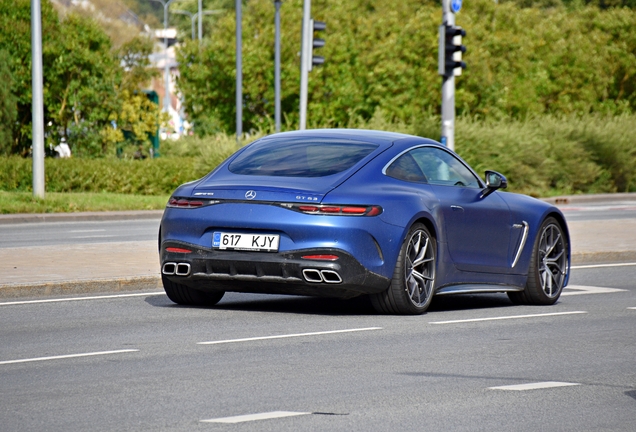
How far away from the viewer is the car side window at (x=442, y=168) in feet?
34.1

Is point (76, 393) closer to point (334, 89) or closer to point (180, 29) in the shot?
point (334, 89)

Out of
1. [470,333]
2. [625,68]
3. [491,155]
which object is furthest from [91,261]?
[625,68]

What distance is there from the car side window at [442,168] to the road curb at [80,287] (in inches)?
122

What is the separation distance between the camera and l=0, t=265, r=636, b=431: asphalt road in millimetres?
5953

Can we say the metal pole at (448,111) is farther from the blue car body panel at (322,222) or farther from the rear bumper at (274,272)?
the rear bumper at (274,272)

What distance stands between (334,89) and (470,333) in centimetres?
3754

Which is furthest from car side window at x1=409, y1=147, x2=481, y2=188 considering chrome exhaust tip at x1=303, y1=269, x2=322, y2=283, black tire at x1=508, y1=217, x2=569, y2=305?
chrome exhaust tip at x1=303, y1=269, x2=322, y2=283

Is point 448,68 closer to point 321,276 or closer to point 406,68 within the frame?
point 321,276

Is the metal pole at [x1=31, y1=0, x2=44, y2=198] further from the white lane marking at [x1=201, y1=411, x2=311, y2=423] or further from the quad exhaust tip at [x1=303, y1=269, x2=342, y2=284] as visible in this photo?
the white lane marking at [x1=201, y1=411, x2=311, y2=423]

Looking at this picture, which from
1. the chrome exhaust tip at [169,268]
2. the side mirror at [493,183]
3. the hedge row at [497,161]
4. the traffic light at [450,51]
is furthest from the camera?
the hedge row at [497,161]

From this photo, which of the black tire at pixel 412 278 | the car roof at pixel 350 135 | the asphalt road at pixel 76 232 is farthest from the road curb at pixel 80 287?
the asphalt road at pixel 76 232

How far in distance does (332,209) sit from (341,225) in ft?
0.44

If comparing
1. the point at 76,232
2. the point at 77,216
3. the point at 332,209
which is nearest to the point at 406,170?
the point at 332,209

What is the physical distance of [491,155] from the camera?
36.1 m
